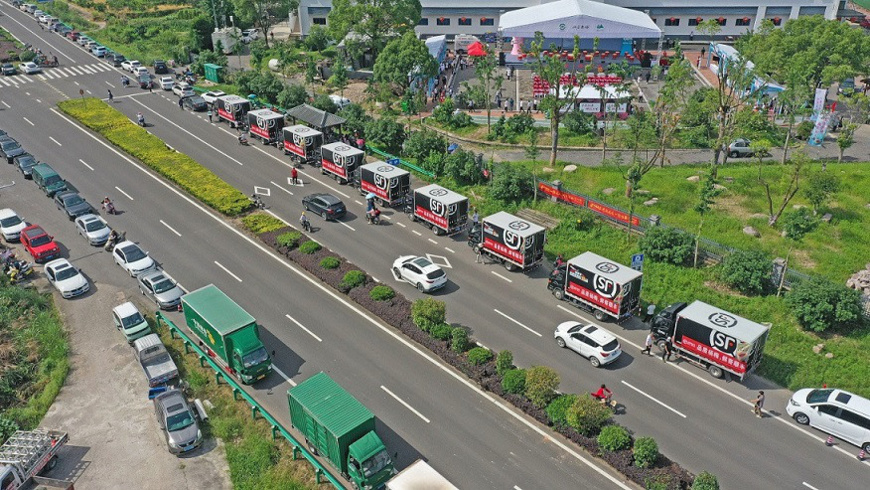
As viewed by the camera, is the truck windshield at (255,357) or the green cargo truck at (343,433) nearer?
the green cargo truck at (343,433)

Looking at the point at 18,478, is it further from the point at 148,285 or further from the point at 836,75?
the point at 836,75

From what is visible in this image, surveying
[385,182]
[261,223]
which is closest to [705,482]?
[385,182]

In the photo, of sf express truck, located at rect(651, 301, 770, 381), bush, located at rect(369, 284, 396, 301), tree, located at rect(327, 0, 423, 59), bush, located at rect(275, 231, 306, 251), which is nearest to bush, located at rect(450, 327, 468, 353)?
bush, located at rect(369, 284, 396, 301)

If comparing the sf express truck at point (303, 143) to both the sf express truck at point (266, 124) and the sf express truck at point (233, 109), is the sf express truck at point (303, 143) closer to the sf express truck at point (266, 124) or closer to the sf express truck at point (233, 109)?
the sf express truck at point (266, 124)

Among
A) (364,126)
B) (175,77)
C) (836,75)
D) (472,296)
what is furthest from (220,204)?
(836,75)

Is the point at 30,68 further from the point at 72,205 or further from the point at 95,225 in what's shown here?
the point at 95,225

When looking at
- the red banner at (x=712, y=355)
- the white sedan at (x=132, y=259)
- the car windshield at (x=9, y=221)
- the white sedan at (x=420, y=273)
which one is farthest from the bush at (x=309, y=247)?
the red banner at (x=712, y=355)

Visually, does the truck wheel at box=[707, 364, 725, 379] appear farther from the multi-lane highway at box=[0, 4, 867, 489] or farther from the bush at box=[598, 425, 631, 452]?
the bush at box=[598, 425, 631, 452]

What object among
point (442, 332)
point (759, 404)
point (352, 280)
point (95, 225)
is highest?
point (95, 225)
